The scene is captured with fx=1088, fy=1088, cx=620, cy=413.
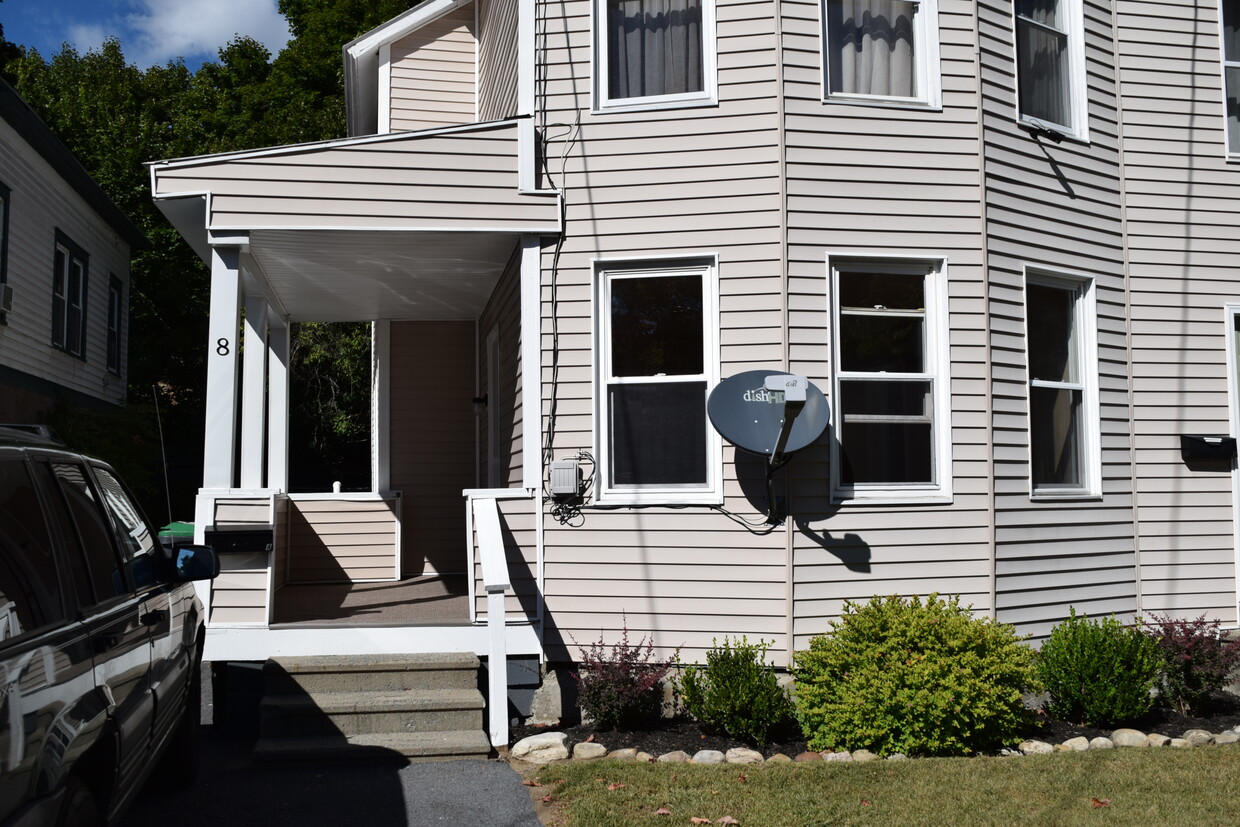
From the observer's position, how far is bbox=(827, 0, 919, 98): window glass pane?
782 cm

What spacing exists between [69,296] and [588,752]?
1418cm

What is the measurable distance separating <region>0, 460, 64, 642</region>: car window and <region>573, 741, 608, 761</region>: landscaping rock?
12.0 feet

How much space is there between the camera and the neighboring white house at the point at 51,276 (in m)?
14.2

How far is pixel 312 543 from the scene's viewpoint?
10.9m

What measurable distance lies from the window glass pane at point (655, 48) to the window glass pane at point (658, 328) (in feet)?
4.64

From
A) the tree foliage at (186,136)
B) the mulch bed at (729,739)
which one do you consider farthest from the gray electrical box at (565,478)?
the tree foliage at (186,136)

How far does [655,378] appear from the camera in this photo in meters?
7.52

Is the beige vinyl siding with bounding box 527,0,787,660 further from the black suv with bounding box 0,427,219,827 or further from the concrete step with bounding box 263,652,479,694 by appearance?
the black suv with bounding box 0,427,219,827

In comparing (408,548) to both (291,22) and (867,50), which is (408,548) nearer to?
(867,50)

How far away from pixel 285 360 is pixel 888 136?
247 inches

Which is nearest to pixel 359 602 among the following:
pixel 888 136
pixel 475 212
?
pixel 475 212

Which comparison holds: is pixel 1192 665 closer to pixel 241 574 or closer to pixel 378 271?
pixel 241 574

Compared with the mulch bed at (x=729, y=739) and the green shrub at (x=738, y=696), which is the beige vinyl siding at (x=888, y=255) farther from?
the mulch bed at (x=729, y=739)

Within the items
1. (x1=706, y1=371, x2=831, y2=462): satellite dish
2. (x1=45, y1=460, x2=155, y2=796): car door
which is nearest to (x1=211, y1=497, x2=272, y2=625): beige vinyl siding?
(x1=45, y1=460, x2=155, y2=796): car door
